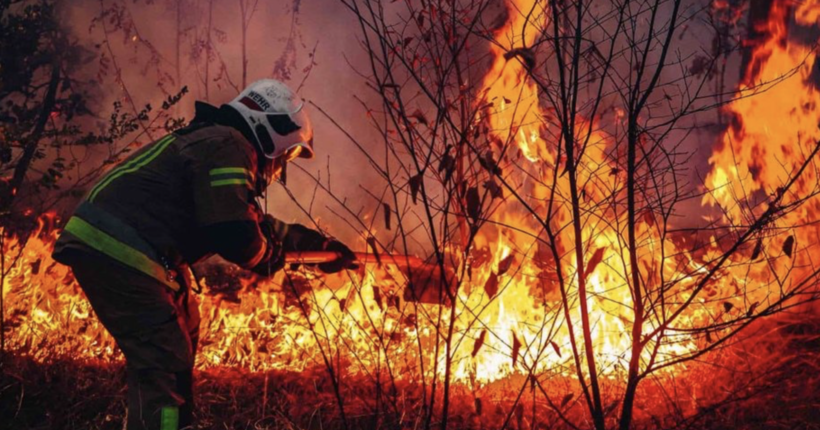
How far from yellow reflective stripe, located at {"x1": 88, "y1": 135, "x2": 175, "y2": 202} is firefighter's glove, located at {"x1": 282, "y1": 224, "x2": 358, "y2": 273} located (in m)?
0.94

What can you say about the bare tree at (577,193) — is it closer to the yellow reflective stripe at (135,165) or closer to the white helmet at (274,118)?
the white helmet at (274,118)

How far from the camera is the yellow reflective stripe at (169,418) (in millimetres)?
3264

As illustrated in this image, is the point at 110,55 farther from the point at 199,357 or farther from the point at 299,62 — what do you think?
the point at 199,357

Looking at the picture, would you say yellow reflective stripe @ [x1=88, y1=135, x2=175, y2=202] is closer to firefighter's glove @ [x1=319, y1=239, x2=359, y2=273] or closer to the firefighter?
the firefighter

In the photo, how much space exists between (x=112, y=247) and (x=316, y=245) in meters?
1.26

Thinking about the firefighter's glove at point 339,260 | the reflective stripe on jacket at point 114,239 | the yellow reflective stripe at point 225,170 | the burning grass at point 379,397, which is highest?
the yellow reflective stripe at point 225,170

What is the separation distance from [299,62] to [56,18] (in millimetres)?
3028

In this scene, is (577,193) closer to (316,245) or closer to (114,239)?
(316,245)

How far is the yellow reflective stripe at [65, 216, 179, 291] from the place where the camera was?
10.9ft

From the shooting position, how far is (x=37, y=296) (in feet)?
19.3

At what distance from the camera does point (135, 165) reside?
348cm

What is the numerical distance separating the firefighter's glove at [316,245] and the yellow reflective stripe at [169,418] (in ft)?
3.87

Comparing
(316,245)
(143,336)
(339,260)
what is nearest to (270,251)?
(316,245)

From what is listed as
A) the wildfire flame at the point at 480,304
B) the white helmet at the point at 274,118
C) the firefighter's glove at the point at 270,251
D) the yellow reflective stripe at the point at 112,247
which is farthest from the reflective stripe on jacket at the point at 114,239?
the wildfire flame at the point at 480,304
